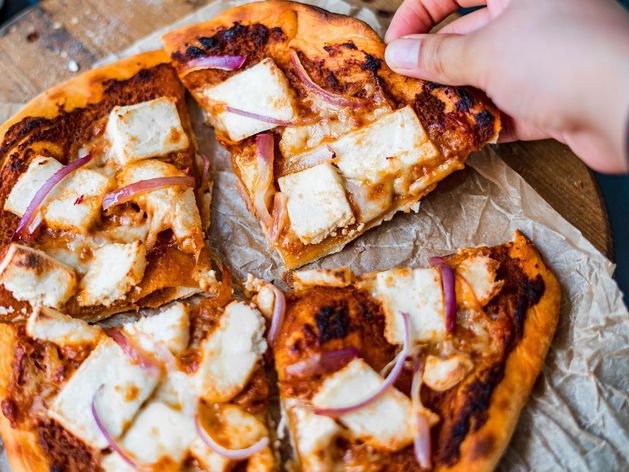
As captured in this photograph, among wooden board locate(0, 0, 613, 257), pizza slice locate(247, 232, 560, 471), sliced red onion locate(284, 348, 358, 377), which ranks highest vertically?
wooden board locate(0, 0, 613, 257)

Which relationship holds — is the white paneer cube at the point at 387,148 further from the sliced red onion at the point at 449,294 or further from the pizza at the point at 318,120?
the sliced red onion at the point at 449,294

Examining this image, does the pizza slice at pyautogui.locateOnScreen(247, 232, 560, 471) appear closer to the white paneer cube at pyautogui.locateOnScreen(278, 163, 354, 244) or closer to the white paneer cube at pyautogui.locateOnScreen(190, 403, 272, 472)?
the white paneer cube at pyautogui.locateOnScreen(190, 403, 272, 472)

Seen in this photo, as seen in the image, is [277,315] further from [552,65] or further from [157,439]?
[552,65]

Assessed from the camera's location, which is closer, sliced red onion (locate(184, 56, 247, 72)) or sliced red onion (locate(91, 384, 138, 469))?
sliced red onion (locate(91, 384, 138, 469))

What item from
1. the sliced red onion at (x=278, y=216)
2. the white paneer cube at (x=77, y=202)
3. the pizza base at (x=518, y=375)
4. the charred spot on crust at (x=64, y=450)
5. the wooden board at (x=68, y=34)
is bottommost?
the pizza base at (x=518, y=375)

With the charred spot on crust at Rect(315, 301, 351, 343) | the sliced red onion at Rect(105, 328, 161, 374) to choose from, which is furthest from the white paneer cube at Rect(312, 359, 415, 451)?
the sliced red onion at Rect(105, 328, 161, 374)

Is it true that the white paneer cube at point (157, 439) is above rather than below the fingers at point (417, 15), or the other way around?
below

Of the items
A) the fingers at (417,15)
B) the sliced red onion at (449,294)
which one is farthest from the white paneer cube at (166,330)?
the fingers at (417,15)

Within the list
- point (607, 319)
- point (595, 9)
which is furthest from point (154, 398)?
point (595, 9)
